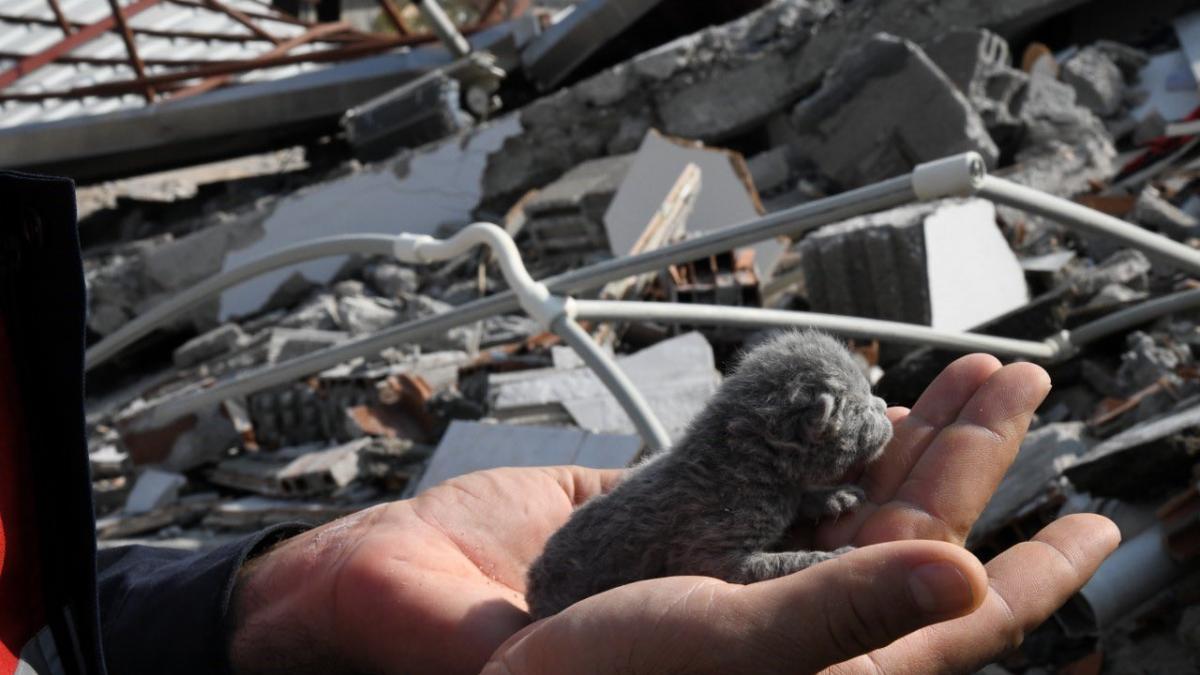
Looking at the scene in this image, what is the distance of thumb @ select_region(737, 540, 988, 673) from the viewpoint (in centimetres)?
117

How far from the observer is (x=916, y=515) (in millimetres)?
1594

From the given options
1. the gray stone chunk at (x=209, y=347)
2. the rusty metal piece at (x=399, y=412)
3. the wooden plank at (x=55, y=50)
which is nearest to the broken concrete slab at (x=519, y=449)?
the rusty metal piece at (x=399, y=412)

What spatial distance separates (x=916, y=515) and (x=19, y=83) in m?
13.4

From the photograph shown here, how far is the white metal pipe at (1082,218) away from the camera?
311 cm

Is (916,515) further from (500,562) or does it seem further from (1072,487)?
(1072,487)

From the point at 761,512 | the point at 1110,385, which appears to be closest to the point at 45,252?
the point at 761,512

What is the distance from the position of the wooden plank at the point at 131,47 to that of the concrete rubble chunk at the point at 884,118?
23.0 ft

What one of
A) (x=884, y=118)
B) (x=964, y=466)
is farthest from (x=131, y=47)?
(x=964, y=466)

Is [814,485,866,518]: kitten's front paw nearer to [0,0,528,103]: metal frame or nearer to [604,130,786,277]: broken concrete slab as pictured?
[604,130,786,277]: broken concrete slab

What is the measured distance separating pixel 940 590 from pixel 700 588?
0.30 m

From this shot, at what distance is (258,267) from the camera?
4316 mm

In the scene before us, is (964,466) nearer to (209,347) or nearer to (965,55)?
(965,55)

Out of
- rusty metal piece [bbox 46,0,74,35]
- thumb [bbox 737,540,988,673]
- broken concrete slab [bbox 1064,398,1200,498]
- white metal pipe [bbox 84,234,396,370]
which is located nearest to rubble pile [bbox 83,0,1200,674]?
broken concrete slab [bbox 1064,398,1200,498]

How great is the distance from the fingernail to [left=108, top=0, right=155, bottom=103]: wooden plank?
11196 millimetres
